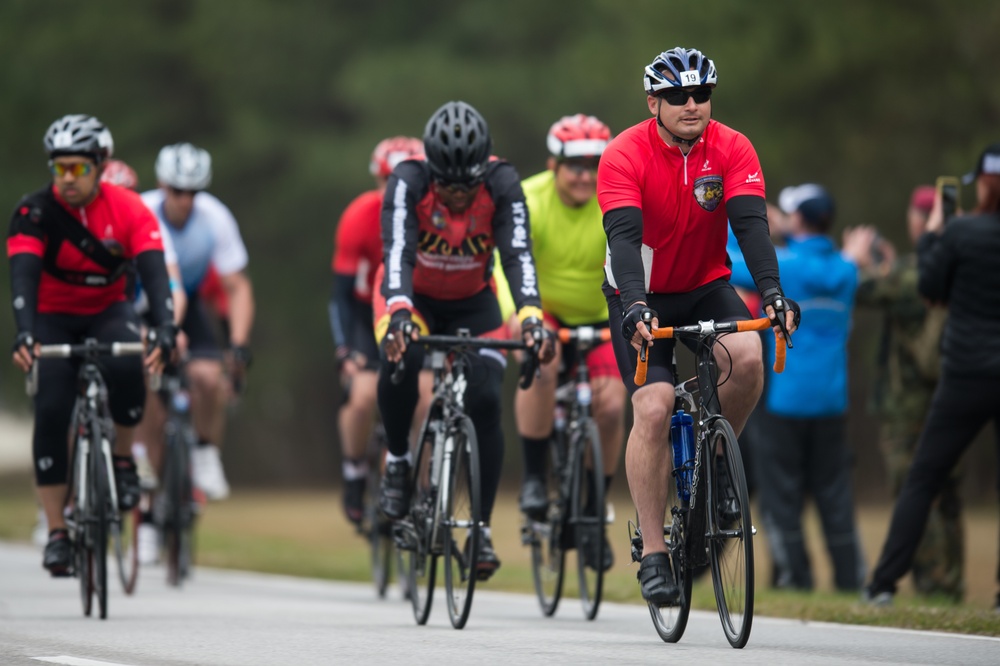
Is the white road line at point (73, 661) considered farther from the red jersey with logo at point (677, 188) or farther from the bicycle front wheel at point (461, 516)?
the red jersey with logo at point (677, 188)

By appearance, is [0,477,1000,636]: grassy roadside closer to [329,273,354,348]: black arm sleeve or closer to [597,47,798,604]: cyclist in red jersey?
[597,47,798,604]: cyclist in red jersey

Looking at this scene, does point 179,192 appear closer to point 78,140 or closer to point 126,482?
point 78,140

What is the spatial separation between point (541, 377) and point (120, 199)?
2620mm

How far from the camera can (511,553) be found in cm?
1919

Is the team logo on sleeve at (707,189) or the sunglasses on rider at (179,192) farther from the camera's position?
the sunglasses on rider at (179,192)

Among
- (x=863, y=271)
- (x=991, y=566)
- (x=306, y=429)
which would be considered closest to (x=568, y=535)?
(x=863, y=271)

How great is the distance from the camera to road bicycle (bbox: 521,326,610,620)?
10.3m

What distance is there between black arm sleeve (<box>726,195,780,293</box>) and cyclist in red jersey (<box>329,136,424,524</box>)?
16.4 ft

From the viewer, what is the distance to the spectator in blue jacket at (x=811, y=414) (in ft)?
44.2

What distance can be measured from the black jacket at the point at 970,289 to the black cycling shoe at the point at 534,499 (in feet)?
7.93

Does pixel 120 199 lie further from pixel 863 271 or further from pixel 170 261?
pixel 863 271

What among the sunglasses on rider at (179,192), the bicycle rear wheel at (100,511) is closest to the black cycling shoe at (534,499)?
the bicycle rear wheel at (100,511)

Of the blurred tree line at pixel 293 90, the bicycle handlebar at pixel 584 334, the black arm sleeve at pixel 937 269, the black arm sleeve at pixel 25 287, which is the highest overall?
the blurred tree line at pixel 293 90

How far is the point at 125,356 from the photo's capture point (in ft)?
35.7
